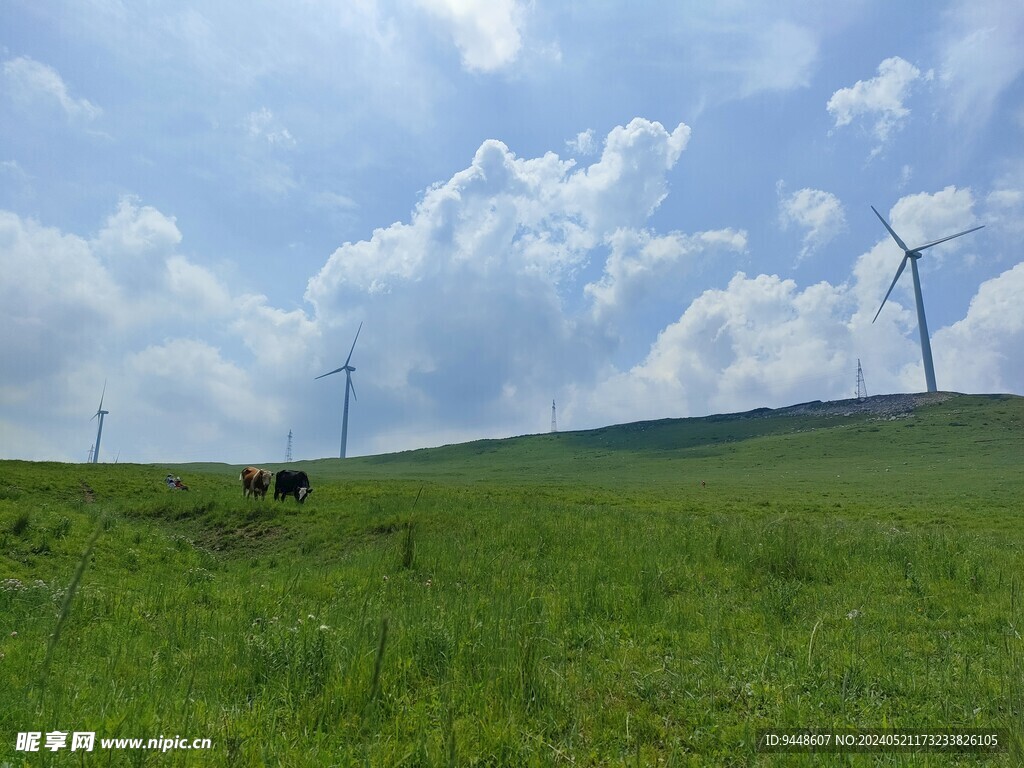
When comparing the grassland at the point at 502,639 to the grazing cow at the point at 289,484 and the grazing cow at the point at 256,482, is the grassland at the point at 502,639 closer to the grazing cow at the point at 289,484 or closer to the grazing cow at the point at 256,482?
the grazing cow at the point at 289,484

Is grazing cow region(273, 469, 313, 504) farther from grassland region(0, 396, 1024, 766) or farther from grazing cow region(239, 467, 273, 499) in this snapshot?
grassland region(0, 396, 1024, 766)

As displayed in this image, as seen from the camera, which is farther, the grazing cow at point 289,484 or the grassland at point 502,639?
the grazing cow at point 289,484

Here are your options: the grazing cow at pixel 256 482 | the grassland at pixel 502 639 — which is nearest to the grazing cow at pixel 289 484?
the grazing cow at pixel 256 482

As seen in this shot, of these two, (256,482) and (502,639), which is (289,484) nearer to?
(256,482)

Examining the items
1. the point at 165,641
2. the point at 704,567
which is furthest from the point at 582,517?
the point at 165,641

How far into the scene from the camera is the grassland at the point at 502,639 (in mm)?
4531

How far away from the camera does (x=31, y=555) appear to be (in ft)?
43.2

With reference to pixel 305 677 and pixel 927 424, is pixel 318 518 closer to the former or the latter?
pixel 305 677

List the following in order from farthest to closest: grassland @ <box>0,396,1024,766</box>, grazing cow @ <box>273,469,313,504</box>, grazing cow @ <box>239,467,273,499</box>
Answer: grazing cow @ <box>239,467,273,499</box>, grazing cow @ <box>273,469,313,504</box>, grassland @ <box>0,396,1024,766</box>

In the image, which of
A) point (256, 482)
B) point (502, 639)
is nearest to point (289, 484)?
point (256, 482)

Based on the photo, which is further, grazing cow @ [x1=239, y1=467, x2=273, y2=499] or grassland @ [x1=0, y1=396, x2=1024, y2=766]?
grazing cow @ [x1=239, y1=467, x2=273, y2=499]

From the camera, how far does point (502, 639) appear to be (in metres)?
5.93

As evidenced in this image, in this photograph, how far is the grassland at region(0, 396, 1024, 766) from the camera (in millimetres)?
4531

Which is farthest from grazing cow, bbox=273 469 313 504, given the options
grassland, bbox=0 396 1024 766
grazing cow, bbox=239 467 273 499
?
grassland, bbox=0 396 1024 766
